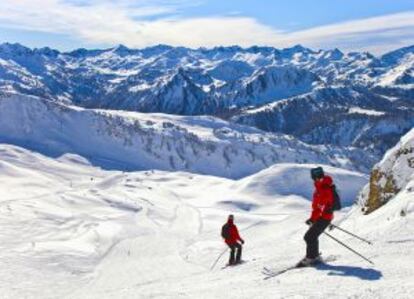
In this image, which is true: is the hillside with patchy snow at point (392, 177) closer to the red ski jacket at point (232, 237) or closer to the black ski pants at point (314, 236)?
the red ski jacket at point (232, 237)

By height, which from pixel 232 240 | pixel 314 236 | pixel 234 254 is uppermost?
pixel 314 236

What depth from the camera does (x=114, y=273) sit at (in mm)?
36469

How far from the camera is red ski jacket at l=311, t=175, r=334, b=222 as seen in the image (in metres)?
17.4

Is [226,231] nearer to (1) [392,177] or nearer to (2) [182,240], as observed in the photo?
(1) [392,177]

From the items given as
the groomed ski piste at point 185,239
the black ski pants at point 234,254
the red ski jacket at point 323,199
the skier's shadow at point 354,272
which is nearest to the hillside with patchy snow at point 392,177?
the groomed ski piste at point 185,239

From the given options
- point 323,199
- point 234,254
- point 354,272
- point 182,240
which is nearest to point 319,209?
point 323,199

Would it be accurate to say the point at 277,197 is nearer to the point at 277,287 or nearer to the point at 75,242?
the point at 75,242

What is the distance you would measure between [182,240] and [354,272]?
125 ft

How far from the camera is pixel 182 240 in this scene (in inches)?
2130

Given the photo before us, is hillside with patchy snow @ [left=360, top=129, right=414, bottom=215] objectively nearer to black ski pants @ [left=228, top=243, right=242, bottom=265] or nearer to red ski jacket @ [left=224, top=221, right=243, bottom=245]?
red ski jacket @ [left=224, top=221, right=243, bottom=245]

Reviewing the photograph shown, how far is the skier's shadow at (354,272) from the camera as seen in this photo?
1591 cm

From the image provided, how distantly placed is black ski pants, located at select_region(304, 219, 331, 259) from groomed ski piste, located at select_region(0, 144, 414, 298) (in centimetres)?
52

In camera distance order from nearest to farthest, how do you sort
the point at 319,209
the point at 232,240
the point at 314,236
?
the point at 319,209
the point at 314,236
the point at 232,240

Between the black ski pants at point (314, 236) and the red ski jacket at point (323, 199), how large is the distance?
8.4 inches
